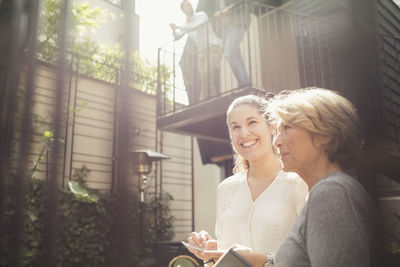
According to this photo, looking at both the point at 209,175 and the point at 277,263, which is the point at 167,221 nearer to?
the point at 209,175

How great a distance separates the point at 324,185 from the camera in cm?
88

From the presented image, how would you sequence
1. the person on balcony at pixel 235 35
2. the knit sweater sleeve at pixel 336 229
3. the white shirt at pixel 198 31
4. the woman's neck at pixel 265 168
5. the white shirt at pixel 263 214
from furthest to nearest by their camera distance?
1. the white shirt at pixel 198 31
2. the person on balcony at pixel 235 35
3. the woman's neck at pixel 265 168
4. the white shirt at pixel 263 214
5. the knit sweater sleeve at pixel 336 229

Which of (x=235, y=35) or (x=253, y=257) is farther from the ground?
(x=235, y=35)

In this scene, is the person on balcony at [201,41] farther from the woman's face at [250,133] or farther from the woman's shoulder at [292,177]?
the woman's shoulder at [292,177]

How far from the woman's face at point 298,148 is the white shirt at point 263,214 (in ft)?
1.30

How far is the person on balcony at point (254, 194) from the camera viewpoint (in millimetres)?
1390

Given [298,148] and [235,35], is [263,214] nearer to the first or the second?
[298,148]

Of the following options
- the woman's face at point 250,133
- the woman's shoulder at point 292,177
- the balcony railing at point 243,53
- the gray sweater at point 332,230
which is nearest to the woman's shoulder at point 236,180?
the woman's face at point 250,133

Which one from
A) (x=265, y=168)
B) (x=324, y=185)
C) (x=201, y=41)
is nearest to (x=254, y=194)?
(x=265, y=168)

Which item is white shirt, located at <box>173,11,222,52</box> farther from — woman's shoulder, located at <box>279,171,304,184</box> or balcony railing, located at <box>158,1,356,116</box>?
woman's shoulder, located at <box>279,171,304,184</box>

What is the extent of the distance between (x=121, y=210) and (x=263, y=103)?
48.0 inches

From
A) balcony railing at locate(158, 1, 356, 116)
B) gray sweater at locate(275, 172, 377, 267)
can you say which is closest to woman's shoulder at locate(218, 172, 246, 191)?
gray sweater at locate(275, 172, 377, 267)

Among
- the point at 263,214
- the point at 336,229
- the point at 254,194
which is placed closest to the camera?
the point at 336,229

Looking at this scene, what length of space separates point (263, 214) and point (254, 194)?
15cm
